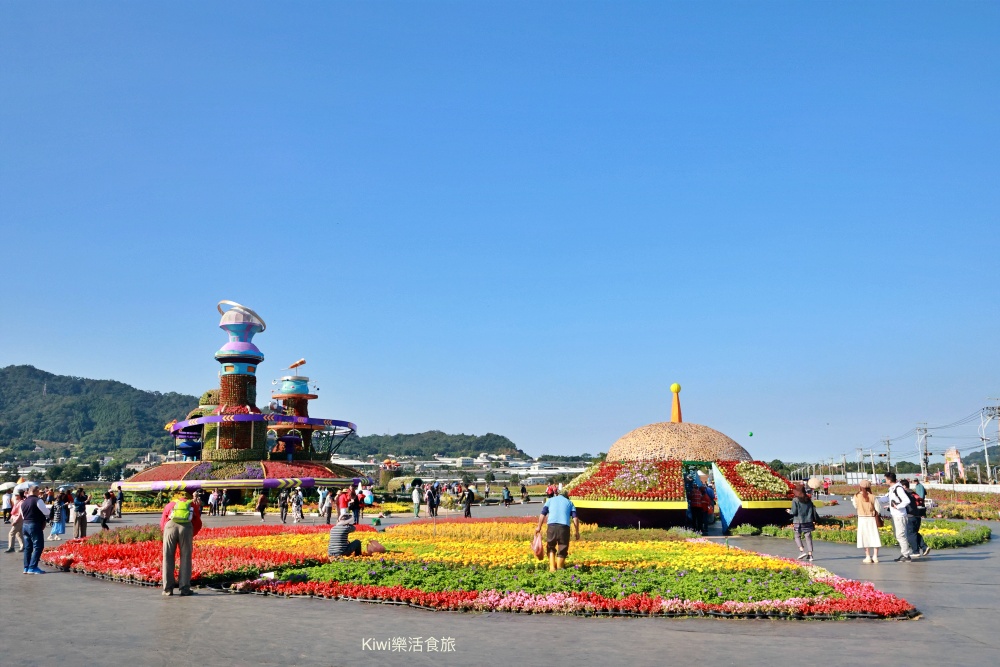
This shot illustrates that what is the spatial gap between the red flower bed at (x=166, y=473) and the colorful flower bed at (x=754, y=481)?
4116cm

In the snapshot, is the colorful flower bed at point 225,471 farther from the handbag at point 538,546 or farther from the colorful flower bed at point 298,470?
the handbag at point 538,546

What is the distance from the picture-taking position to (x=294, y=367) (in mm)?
72562

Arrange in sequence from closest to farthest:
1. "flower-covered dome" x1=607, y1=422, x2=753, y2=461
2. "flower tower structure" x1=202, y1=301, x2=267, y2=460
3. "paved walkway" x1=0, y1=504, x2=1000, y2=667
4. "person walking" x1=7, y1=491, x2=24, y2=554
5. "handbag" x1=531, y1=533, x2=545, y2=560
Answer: "paved walkway" x1=0, y1=504, x2=1000, y2=667
"handbag" x1=531, y1=533, x2=545, y2=560
"person walking" x1=7, y1=491, x2=24, y2=554
"flower-covered dome" x1=607, y1=422, x2=753, y2=461
"flower tower structure" x1=202, y1=301, x2=267, y2=460

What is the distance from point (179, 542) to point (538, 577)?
19.8 feet

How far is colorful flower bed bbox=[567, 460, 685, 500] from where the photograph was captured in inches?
1056

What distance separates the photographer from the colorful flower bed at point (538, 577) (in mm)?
11992

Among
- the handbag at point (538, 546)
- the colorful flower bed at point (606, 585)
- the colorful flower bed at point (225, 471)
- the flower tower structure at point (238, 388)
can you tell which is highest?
the flower tower structure at point (238, 388)

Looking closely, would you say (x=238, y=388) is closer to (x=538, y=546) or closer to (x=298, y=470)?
(x=298, y=470)

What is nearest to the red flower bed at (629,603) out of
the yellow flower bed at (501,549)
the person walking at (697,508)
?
the yellow flower bed at (501,549)

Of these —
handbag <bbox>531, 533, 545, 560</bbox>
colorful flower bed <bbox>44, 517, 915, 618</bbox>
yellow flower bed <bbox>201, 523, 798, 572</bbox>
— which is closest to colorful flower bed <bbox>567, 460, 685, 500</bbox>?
yellow flower bed <bbox>201, 523, 798, 572</bbox>

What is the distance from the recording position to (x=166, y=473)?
5781 centimetres

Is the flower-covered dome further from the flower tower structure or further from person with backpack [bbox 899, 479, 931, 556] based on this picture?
the flower tower structure

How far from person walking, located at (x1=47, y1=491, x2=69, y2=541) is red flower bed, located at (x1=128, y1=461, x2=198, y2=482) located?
2934 centimetres

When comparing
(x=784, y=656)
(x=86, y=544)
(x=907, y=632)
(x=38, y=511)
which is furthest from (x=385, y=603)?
(x=86, y=544)
